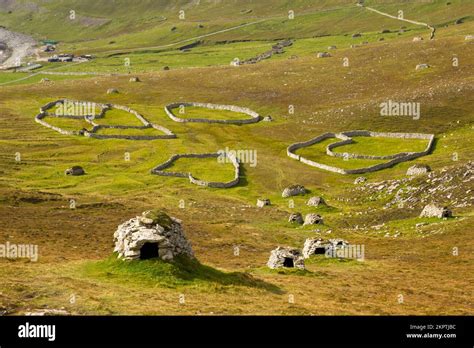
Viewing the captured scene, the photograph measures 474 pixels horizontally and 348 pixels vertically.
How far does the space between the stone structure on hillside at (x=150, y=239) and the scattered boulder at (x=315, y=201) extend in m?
43.3

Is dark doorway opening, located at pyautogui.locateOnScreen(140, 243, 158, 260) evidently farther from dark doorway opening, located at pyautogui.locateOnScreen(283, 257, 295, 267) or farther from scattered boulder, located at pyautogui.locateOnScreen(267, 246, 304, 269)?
dark doorway opening, located at pyautogui.locateOnScreen(283, 257, 295, 267)

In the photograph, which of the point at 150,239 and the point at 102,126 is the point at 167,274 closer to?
the point at 150,239

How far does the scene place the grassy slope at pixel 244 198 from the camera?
3753 cm

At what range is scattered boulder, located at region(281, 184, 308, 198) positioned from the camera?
91.1 meters

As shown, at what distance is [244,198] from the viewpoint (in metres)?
91.0

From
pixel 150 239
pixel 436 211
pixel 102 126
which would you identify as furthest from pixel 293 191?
pixel 102 126

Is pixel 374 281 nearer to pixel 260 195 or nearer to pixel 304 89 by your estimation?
pixel 260 195

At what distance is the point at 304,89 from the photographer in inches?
6668

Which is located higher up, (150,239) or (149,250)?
(150,239)

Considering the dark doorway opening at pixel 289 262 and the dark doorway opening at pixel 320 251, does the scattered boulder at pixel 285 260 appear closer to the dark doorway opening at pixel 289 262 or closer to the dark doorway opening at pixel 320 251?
the dark doorway opening at pixel 289 262

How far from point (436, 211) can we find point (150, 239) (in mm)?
39511

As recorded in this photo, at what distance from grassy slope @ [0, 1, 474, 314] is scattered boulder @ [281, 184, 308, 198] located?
6.06 feet

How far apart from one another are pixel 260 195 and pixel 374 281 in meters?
46.4

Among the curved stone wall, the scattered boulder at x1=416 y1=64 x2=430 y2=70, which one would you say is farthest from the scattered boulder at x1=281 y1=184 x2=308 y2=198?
the scattered boulder at x1=416 y1=64 x2=430 y2=70
